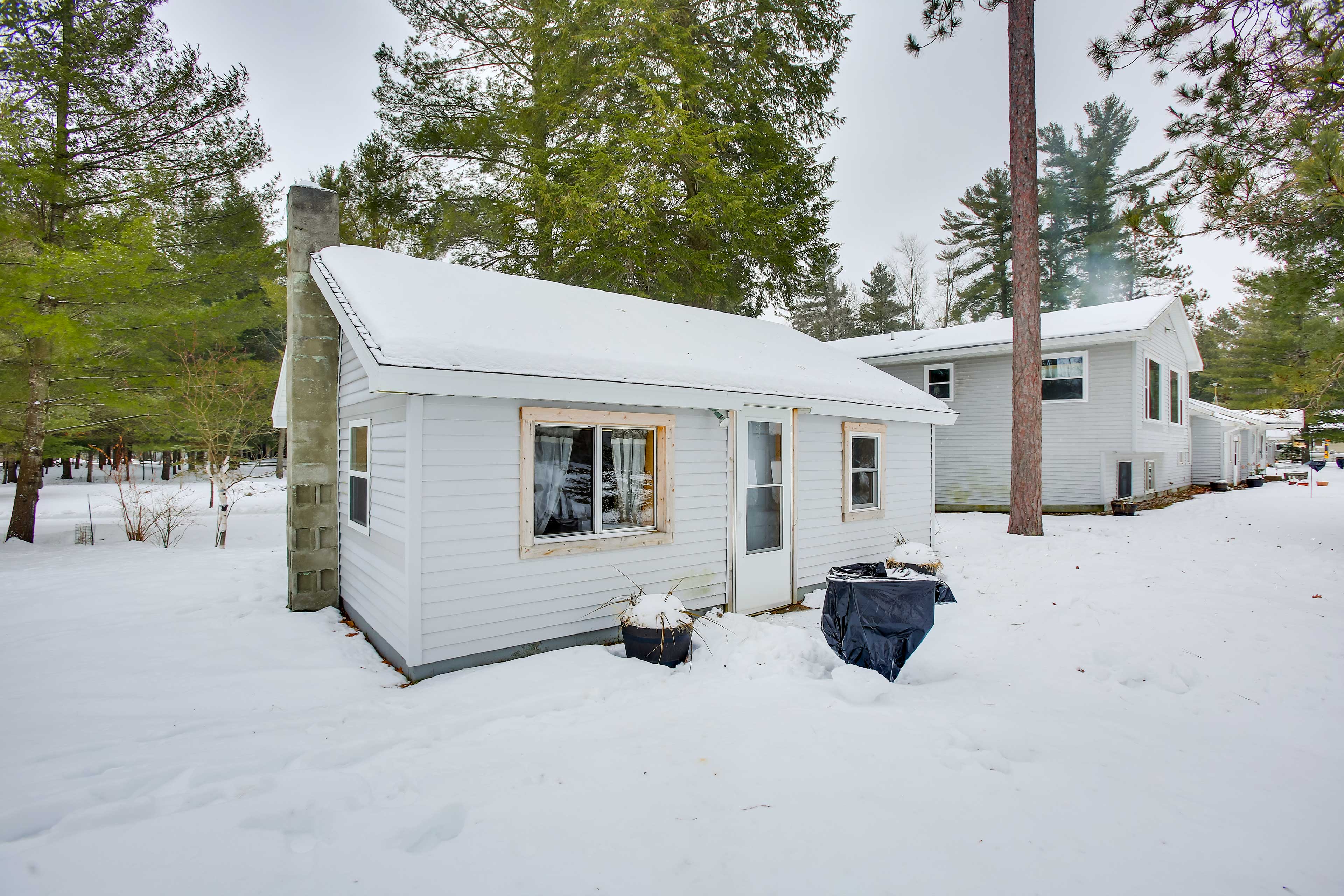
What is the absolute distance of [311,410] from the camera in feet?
20.7

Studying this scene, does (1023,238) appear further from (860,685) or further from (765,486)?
(860,685)

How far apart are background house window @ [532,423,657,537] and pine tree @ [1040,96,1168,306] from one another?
28728 millimetres

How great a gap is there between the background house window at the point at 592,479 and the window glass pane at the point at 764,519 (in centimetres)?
131

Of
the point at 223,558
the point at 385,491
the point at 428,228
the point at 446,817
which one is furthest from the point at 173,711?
the point at 428,228

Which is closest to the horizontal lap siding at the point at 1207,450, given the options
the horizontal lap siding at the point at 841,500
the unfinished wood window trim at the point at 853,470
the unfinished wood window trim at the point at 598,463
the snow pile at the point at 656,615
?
the horizontal lap siding at the point at 841,500

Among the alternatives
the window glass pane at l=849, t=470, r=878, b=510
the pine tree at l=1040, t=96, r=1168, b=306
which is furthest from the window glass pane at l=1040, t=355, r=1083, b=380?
the pine tree at l=1040, t=96, r=1168, b=306

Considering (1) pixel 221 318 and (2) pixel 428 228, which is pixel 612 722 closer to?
(1) pixel 221 318

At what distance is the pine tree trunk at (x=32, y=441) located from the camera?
10.0m

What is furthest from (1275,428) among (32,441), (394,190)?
(32,441)

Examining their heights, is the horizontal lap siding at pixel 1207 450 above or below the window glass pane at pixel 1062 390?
below

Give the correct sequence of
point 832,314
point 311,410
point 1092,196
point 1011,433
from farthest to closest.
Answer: point 832,314, point 1092,196, point 1011,433, point 311,410

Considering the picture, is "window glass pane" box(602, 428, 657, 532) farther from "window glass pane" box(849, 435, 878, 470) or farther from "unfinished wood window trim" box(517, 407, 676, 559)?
"window glass pane" box(849, 435, 878, 470)

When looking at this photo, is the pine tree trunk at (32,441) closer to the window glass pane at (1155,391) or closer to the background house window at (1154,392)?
the background house window at (1154,392)

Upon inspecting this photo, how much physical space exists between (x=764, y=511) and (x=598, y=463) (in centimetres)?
223
